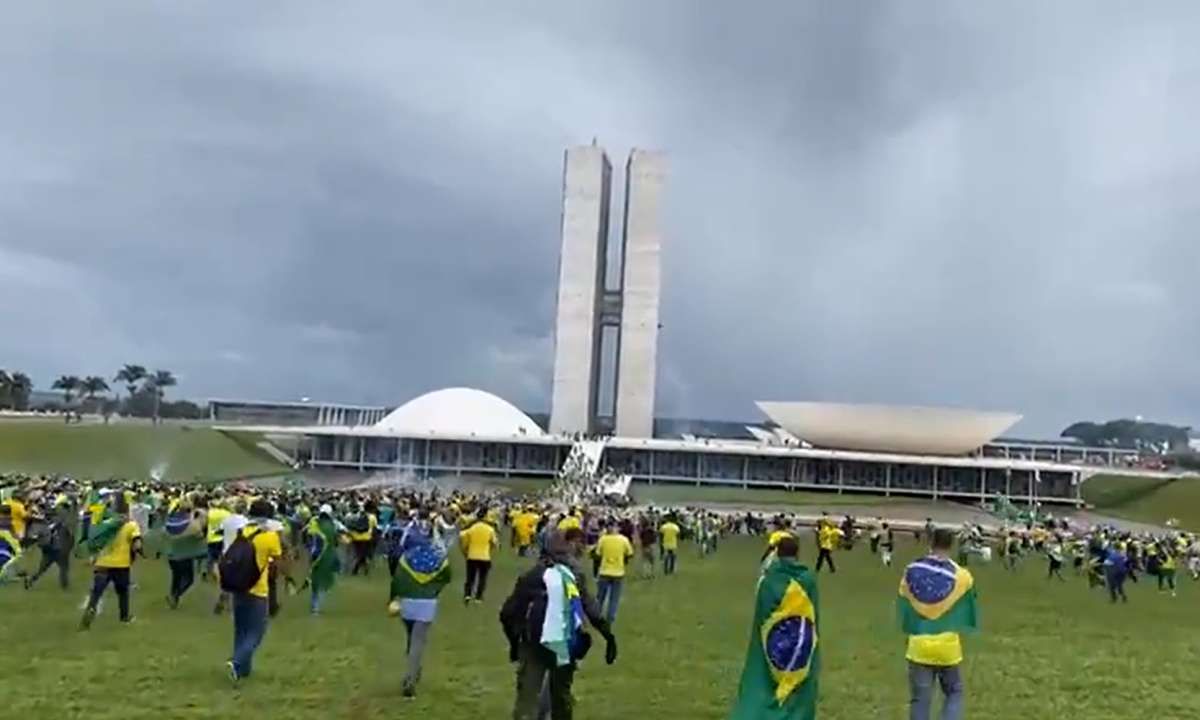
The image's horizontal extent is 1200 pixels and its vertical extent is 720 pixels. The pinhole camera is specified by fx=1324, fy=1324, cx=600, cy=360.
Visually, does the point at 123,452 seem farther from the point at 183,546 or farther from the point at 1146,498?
the point at 1146,498

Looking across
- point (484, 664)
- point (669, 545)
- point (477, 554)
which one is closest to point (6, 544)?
point (484, 664)

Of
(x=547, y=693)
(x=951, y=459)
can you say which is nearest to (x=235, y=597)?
(x=547, y=693)

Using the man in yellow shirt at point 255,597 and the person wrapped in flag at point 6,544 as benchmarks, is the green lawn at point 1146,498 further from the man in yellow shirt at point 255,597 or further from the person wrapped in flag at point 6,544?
the man in yellow shirt at point 255,597

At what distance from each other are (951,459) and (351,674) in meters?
73.4

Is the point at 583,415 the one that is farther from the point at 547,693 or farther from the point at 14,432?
the point at 547,693

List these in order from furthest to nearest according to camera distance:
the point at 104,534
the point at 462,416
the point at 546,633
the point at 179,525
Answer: the point at 462,416 → the point at 179,525 → the point at 104,534 → the point at 546,633

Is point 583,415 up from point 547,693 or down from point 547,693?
up

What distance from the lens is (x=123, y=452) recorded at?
59.2 metres

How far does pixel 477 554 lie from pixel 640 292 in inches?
2834

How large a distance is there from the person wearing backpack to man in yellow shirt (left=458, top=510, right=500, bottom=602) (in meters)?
6.17

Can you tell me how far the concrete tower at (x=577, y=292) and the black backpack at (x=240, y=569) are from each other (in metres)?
77.9

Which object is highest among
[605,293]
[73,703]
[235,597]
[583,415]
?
[605,293]

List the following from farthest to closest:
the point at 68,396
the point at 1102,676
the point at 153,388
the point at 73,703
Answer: the point at 153,388 < the point at 68,396 < the point at 1102,676 < the point at 73,703

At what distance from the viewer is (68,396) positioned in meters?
104
